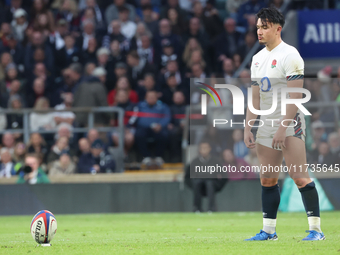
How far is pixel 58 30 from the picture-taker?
16266 mm

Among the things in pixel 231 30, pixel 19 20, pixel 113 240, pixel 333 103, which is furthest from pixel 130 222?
pixel 19 20

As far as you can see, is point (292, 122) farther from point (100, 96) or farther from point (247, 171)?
point (100, 96)

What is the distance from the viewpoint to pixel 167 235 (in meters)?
7.82

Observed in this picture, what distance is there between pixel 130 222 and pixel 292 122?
5.04 m

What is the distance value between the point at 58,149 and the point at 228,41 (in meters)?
5.35

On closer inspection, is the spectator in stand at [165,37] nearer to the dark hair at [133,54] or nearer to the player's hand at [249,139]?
the dark hair at [133,54]

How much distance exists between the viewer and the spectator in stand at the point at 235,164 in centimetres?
1234

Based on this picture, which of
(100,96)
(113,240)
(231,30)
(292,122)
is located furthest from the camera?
(231,30)

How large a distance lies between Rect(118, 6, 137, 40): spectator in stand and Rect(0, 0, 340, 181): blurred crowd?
3 centimetres

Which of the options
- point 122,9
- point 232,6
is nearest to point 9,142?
point 122,9

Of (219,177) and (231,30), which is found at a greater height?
(231,30)

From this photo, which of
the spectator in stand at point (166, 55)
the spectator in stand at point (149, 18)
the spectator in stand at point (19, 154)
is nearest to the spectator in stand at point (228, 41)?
the spectator in stand at point (166, 55)

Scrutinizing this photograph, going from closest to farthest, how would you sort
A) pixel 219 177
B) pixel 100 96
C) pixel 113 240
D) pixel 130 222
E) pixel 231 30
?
pixel 113 240, pixel 130 222, pixel 219 177, pixel 100 96, pixel 231 30

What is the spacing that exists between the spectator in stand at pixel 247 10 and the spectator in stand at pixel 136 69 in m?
3.12
